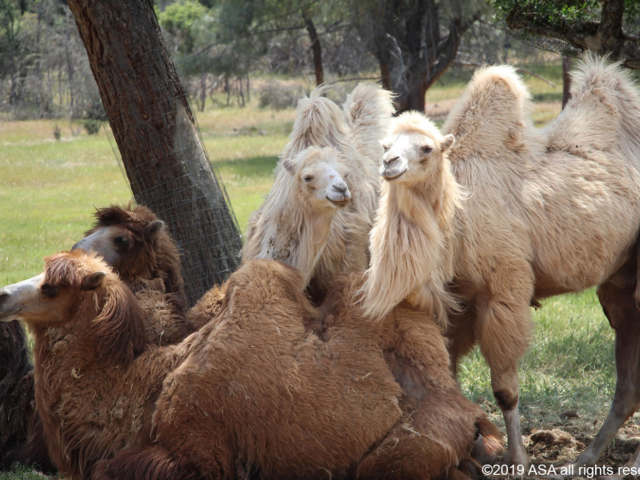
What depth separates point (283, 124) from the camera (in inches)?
1302

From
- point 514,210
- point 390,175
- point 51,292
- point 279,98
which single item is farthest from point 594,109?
point 279,98

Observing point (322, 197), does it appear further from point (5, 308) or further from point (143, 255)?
point (5, 308)

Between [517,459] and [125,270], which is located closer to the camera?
[517,459]

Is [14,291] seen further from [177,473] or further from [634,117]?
[634,117]

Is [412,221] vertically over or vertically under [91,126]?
over

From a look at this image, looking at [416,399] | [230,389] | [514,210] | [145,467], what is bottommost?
[145,467]

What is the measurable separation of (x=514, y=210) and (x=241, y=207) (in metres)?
11.8

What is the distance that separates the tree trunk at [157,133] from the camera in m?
5.56

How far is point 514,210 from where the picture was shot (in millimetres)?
4164

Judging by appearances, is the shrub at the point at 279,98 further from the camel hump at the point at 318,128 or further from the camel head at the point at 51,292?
the camel head at the point at 51,292

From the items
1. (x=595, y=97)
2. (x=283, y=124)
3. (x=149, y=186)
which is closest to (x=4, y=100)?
(x=283, y=124)

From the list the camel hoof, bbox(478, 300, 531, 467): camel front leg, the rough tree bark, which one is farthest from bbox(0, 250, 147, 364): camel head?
the rough tree bark

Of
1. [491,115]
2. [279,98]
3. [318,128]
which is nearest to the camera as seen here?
[491,115]

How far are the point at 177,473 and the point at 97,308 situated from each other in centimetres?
97
